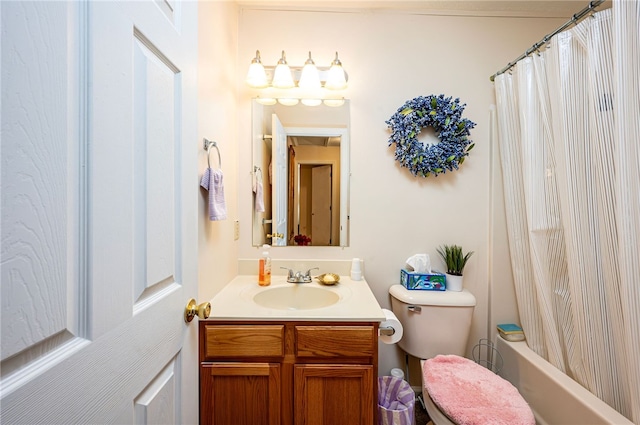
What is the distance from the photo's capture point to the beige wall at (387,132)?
61.0 inches

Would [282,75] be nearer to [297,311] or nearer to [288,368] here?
[297,311]

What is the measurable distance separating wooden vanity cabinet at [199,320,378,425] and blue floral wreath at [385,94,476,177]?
3.25ft

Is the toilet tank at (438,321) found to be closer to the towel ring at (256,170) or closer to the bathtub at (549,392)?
the bathtub at (549,392)

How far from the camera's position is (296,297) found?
140cm

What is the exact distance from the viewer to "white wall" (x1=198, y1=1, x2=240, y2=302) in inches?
42.1

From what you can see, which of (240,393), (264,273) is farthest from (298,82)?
(240,393)

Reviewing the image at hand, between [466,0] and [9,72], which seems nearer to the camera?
[9,72]

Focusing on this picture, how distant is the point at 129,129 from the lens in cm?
48

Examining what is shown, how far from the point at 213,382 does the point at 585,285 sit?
153 cm

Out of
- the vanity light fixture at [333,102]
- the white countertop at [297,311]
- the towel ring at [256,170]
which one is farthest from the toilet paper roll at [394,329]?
the vanity light fixture at [333,102]

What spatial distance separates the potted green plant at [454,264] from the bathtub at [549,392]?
0.43m

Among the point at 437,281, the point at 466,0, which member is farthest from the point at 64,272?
the point at 466,0

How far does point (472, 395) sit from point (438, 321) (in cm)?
37

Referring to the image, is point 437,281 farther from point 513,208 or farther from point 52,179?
point 52,179
